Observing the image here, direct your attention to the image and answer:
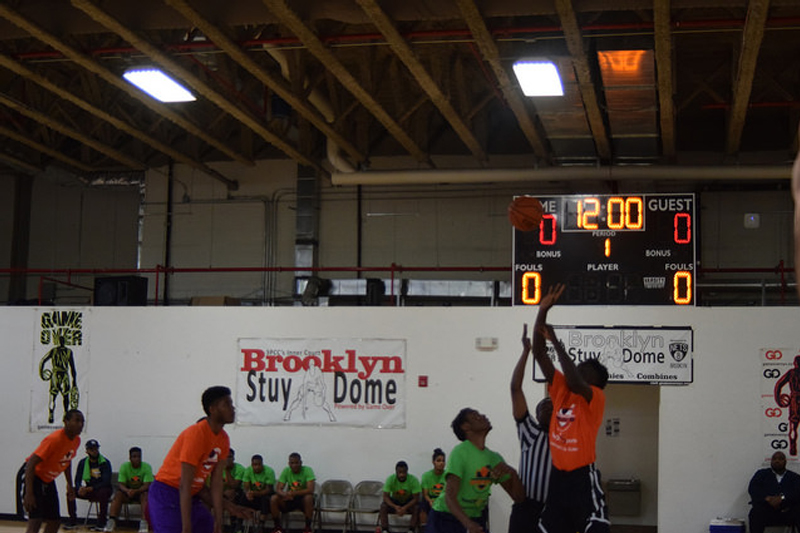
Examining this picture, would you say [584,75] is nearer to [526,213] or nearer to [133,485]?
[526,213]

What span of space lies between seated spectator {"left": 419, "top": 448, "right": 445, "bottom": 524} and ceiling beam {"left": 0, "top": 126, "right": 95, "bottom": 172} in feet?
26.3

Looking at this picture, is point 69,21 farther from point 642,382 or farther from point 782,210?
point 782,210

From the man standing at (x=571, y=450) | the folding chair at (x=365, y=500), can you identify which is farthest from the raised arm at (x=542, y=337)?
the folding chair at (x=365, y=500)

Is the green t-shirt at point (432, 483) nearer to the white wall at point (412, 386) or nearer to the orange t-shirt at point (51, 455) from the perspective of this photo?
the white wall at point (412, 386)

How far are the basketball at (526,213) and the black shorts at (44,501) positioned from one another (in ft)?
15.8

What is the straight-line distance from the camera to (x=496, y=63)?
10859mm

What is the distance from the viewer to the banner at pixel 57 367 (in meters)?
13.8

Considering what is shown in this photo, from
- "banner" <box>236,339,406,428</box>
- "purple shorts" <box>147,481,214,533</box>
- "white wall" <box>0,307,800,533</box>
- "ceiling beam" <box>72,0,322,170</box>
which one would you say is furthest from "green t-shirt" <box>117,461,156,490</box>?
"purple shorts" <box>147,481,214,533</box>

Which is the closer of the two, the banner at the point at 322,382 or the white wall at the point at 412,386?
the white wall at the point at 412,386

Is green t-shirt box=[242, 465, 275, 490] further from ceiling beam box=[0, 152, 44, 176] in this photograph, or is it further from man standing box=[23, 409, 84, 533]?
ceiling beam box=[0, 152, 44, 176]

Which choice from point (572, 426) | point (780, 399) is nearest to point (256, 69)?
point (572, 426)

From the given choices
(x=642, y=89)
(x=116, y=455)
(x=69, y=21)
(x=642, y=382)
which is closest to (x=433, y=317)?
(x=642, y=382)

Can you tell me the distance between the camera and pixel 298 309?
43.9 ft

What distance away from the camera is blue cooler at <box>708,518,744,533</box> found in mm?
11695
